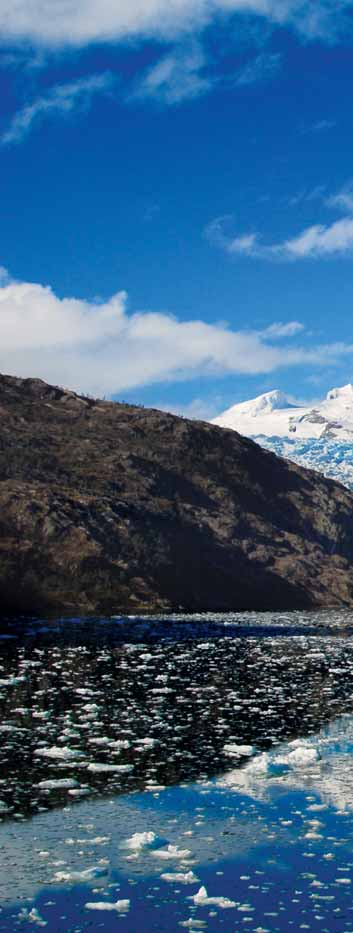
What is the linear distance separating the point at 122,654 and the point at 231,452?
117m

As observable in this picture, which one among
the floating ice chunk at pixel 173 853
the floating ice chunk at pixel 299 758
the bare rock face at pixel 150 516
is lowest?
the floating ice chunk at pixel 173 853

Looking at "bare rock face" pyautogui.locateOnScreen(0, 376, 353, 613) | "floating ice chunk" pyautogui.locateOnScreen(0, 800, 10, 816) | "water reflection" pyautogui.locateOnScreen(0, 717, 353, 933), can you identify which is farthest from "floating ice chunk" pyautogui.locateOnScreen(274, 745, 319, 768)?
"bare rock face" pyautogui.locateOnScreen(0, 376, 353, 613)

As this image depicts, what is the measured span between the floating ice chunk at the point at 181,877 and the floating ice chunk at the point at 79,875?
3.61 feet

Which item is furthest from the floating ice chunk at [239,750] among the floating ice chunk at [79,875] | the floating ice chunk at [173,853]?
the floating ice chunk at [79,875]

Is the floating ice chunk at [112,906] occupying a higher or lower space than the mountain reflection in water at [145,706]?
lower

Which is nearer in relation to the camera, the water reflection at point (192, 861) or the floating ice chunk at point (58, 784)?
the water reflection at point (192, 861)

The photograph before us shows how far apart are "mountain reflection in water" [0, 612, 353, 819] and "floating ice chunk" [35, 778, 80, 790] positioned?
0.08 feet

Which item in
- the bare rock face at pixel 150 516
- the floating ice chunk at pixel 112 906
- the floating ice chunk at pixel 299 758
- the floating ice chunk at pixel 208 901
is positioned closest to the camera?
the floating ice chunk at pixel 112 906

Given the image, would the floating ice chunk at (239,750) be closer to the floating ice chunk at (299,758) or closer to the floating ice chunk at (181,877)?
the floating ice chunk at (299,758)

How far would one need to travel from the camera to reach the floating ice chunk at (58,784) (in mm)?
20000

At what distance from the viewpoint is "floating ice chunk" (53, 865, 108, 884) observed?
14320mm

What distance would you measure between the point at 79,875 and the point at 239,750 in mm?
10154

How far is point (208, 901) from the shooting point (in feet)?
44.1

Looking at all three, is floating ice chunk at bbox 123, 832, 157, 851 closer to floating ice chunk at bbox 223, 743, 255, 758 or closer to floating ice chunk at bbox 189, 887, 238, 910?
floating ice chunk at bbox 189, 887, 238, 910
